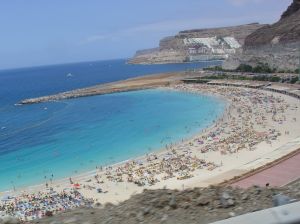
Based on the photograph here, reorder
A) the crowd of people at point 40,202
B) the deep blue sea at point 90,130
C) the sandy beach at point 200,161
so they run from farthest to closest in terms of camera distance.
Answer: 1. the deep blue sea at point 90,130
2. the sandy beach at point 200,161
3. the crowd of people at point 40,202

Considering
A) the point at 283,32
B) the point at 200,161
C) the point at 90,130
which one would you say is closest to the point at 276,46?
the point at 283,32

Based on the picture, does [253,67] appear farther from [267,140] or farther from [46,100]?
[267,140]

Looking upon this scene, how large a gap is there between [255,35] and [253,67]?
16035mm

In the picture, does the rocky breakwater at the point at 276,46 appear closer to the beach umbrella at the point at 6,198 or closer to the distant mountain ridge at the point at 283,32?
the distant mountain ridge at the point at 283,32

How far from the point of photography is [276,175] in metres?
23.6

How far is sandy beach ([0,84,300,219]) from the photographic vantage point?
2855 cm

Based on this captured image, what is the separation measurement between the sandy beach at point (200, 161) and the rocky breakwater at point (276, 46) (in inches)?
1314

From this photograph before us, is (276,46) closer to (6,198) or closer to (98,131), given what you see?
(98,131)

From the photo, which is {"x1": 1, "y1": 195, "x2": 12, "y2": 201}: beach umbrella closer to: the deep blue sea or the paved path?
the deep blue sea

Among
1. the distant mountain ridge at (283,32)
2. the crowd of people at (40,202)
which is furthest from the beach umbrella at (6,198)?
the distant mountain ridge at (283,32)

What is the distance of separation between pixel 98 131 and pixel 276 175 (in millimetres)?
34638

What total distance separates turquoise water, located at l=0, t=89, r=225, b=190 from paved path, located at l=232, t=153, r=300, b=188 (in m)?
16.5

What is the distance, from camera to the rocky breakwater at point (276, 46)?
278ft

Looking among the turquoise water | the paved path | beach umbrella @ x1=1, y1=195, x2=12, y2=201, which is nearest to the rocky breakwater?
the turquoise water
